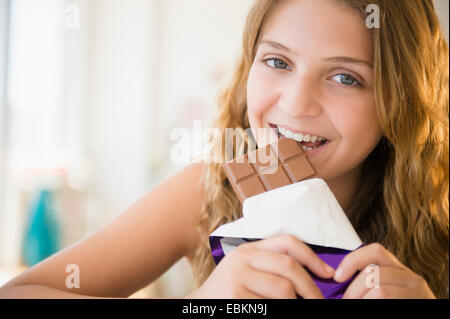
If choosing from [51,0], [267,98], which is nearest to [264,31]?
[267,98]

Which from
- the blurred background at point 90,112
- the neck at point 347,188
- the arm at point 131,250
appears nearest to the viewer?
the arm at point 131,250

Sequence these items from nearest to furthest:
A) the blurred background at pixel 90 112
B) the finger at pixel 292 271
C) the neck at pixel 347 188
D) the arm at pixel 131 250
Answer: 1. the finger at pixel 292 271
2. the arm at pixel 131 250
3. the neck at pixel 347 188
4. the blurred background at pixel 90 112

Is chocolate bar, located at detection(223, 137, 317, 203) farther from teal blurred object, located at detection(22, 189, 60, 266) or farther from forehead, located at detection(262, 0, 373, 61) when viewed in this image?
teal blurred object, located at detection(22, 189, 60, 266)

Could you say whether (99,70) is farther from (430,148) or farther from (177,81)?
(430,148)

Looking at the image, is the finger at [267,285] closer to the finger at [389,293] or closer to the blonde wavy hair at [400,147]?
the finger at [389,293]

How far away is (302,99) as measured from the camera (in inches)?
37.8

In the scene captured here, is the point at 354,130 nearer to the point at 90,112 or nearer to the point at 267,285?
the point at 267,285

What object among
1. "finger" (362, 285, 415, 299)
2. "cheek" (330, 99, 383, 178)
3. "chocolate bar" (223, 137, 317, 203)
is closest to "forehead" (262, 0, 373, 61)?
"cheek" (330, 99, 383, 178)

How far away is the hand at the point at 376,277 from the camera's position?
67cm

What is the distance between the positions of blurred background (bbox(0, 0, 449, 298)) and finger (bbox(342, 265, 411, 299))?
148cm

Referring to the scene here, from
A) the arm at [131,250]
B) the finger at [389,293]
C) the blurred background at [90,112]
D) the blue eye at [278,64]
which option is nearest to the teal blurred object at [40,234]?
the blurred background at [90,112]

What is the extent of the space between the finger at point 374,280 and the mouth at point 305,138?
38 centimetres

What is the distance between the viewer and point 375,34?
3.24ft

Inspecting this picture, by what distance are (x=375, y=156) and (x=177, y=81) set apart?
136 centimetres
